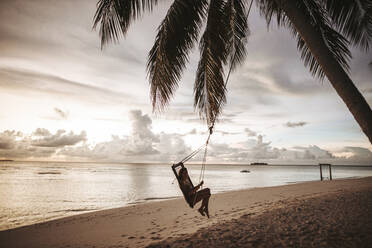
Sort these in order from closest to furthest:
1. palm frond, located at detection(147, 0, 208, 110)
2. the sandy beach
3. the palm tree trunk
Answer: the palm tree trunk, the sandy beach, palm frond, located at detection(147, 0, 208, 110)

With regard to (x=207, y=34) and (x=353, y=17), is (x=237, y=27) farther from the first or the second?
(x=353, y=17)

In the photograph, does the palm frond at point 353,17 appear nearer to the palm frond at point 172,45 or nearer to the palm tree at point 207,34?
the palm tree at point 207,34

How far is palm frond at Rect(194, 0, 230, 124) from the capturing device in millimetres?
4160

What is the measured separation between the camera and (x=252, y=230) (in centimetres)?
380

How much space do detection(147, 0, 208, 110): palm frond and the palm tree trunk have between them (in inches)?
80.5

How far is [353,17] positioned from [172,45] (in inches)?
129

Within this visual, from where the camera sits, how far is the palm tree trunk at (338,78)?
2.16m

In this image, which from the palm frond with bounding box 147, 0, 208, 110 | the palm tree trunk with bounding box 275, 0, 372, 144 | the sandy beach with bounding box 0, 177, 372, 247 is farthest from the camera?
the palm frond with bounding box 147, 0, 208, 110

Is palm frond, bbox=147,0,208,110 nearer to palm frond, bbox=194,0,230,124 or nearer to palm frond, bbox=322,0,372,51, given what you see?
palm frond, bbox=194,0,230,124

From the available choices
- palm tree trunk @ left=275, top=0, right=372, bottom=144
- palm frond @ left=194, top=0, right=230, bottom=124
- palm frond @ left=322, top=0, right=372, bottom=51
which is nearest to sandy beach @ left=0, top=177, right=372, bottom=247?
palm tree trunk @ left=275, top=0, right=372, bottom=144

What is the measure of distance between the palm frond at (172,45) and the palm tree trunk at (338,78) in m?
2.04

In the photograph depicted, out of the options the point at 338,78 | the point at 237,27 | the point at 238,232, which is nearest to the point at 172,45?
the point at 237,27

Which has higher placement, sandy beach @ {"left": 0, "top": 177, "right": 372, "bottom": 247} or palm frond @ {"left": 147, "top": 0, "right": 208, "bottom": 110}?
palm frond @ {"left": 147, "top": 0, "right": 208, "bottom": 110}

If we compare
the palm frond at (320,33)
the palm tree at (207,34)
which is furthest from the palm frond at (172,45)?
the palm frond at (320,33)
